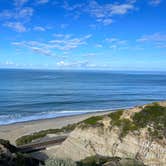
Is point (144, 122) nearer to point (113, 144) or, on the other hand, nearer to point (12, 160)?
point (113, 144)

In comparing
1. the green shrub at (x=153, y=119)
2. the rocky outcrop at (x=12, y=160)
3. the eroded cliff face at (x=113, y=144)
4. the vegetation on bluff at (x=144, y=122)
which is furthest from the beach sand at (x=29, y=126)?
the green shrub at (x=153, y=119)

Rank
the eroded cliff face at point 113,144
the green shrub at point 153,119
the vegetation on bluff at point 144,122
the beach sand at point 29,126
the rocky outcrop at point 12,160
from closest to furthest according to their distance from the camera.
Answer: the rocky outcrop at point 12,160, the eroded cliff face at point 113,144, the green shrub at point 153,119, the vegetation on bluff at point 144,122, the beach sand at point 29,126

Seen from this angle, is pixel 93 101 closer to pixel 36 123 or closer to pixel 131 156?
pixel 36 123

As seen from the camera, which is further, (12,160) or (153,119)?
(153,119)

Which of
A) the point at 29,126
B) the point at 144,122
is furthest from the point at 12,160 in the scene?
the point at 29,126

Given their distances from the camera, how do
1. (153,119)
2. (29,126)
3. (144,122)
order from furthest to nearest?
1. (29,126)
2. (153,119)
3. (144,122)

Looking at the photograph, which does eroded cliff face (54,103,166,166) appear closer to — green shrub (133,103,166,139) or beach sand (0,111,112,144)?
green shrub (133,103,166,139)

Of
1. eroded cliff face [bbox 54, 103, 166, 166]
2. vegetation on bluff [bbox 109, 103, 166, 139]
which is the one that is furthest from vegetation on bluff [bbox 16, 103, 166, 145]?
eroded cliff face [bbox 54, 103, 166, 166]

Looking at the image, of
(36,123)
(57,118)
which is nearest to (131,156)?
(36,123)

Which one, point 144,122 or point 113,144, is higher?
point 144,122

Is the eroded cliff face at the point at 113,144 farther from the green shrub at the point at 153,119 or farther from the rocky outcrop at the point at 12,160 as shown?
the rocky outcrop at the point at 12,160

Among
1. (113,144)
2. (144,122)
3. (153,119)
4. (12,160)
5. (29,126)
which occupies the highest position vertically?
(153,119)
